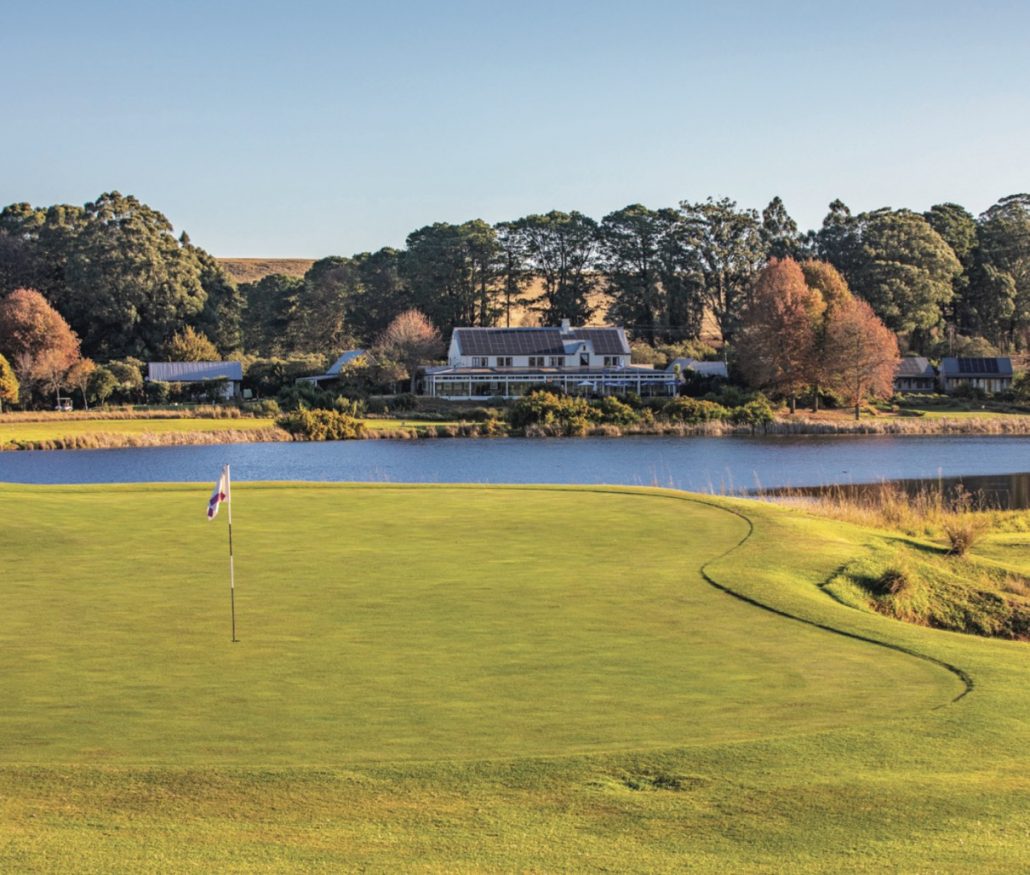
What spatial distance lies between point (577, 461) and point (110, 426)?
35.3m

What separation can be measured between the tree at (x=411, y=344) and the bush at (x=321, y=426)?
25.5 meters

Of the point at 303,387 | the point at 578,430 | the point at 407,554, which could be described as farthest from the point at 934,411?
the point at 407,554

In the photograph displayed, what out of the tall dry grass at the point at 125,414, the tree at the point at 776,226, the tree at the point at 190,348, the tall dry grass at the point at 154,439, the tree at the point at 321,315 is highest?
the tree at the point at 776,226

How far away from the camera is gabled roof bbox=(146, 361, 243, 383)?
315ft

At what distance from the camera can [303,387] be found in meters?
92.7

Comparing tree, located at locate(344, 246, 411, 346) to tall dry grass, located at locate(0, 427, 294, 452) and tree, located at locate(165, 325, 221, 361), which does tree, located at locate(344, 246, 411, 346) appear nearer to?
tree, located at locate(165, 325, 221, 361)

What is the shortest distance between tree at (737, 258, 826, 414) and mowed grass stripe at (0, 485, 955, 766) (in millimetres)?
72942

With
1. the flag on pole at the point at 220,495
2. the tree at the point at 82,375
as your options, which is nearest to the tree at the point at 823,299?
the tree at the point at 82,375

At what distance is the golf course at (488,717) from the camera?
7.35 m

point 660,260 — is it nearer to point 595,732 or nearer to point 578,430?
point 578,430

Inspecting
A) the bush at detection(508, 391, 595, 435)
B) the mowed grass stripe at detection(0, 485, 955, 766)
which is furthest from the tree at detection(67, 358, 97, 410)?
the mowed grass stripe at detection(0, 485, 955, 766)

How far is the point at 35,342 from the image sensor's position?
89688 millimetres

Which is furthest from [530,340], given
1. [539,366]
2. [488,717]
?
[488,717]

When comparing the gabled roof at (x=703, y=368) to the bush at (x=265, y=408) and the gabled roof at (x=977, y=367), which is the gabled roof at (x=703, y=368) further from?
the bush at (x=265, y=408)
